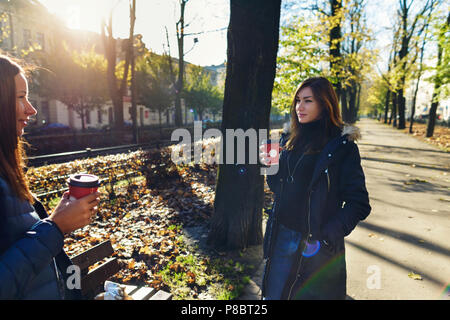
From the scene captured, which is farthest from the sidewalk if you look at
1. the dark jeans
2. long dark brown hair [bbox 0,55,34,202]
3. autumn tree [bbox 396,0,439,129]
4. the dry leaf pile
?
autumn tree [bbox 396,0,439,129]

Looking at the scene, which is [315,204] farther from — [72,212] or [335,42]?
[335,42]

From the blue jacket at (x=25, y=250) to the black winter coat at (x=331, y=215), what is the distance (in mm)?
1590

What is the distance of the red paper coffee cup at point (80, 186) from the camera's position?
161cm

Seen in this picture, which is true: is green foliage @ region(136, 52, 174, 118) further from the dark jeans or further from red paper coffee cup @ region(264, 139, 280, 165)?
the dark jeans

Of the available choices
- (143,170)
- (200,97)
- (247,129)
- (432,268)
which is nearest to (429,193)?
(432,268)

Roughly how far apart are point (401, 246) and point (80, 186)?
4678 millimetres

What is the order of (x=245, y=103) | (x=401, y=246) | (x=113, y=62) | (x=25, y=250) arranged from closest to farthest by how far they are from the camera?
(x=25, y=250)
(x=245, y=103)
(x=401, y=246)
(x=113, y=62)

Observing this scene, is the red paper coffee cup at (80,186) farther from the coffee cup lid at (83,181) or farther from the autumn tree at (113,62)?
the autumn tree at (113,62)

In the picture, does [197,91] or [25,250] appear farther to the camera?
[197,91]

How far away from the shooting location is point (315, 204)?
2168mm

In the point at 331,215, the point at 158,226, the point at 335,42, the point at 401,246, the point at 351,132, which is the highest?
the point at 335,42

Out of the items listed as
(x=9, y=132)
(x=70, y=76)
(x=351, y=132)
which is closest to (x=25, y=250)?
(x=9, y=132)

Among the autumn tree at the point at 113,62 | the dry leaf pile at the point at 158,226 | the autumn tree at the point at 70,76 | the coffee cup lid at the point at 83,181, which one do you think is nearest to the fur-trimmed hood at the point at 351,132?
the coffee cup lid at the point at 83,181

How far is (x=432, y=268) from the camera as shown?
391 centimetres
